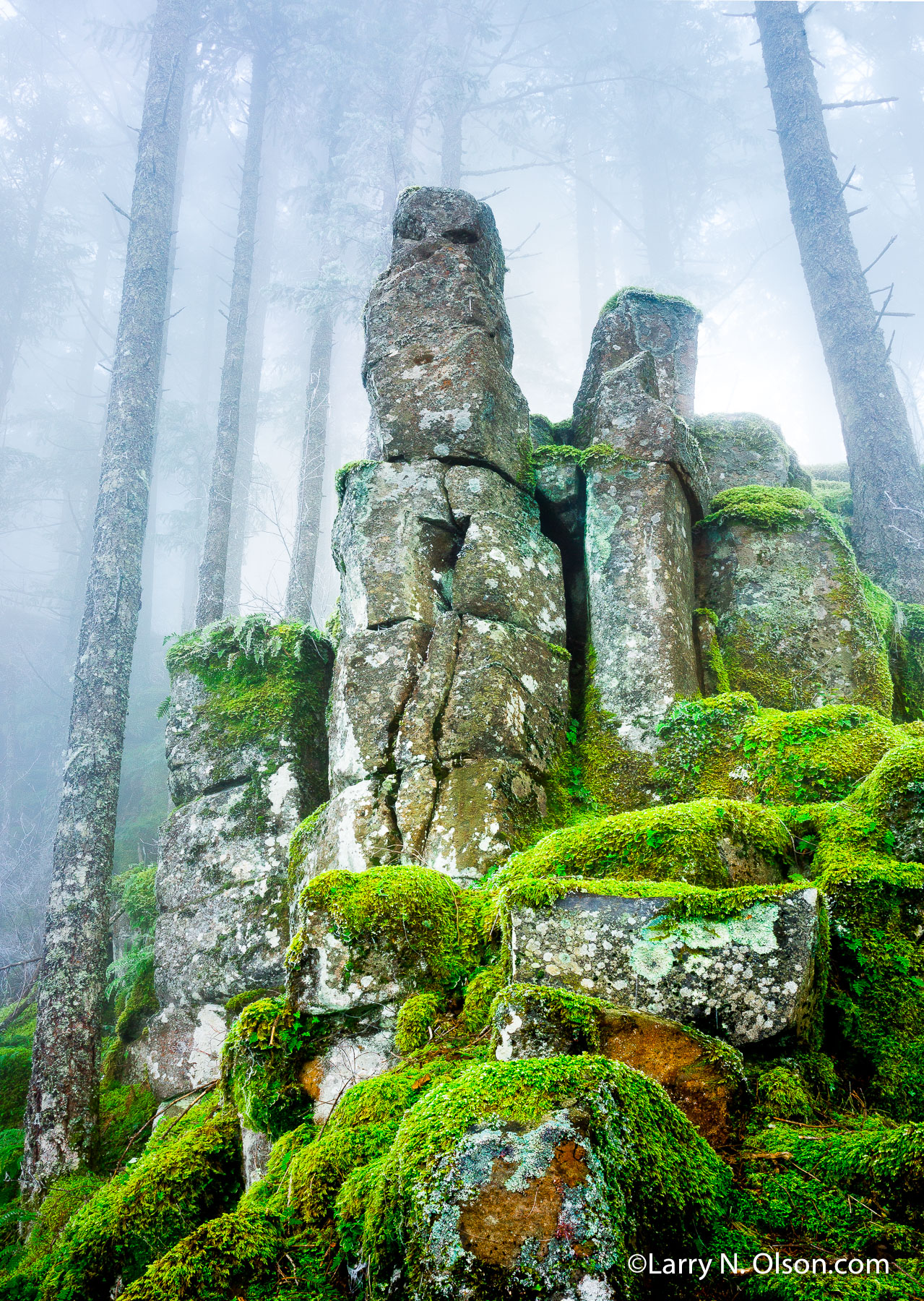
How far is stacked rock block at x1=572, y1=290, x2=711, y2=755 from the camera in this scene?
18.5 feet

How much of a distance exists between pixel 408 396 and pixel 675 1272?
6.24m

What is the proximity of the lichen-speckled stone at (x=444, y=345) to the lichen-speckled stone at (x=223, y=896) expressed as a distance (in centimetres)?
353

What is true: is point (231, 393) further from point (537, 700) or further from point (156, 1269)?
point (156, 1269)

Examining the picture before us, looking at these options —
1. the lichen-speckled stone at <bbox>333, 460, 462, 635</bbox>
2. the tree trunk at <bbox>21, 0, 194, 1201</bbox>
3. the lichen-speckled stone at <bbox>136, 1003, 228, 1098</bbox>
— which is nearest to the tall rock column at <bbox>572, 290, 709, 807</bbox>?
the lichen-speckled stone at <bbox>333, 460, 462, 635</bbox>

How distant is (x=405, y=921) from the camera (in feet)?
11.0

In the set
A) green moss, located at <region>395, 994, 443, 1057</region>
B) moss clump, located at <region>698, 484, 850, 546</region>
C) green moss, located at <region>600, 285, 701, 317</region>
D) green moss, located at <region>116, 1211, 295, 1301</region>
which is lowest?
green moss, located at <region>116, 1211, 295, 1301</region>

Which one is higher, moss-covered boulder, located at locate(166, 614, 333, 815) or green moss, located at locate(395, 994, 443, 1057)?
moss-covered boulder, located at locate(166, 614, 333, 815)

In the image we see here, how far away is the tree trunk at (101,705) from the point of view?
21.3 feet

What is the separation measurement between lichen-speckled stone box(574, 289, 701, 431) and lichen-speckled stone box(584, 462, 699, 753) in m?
0.97

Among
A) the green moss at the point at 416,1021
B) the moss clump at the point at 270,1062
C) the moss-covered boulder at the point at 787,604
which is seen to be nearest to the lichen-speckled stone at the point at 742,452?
the moss-covered boulder at the point at 787,604

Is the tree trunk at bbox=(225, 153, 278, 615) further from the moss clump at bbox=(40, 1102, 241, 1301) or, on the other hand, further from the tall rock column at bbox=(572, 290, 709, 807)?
the moss clump at bbox=(40, 1102, 241, 1301)

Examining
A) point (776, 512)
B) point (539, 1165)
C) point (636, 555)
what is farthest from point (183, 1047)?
point (776, 512)

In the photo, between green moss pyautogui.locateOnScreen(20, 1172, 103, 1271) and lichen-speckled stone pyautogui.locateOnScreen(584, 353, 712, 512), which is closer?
green moss pyautogui.locateOnScreen(20, 1172, 103, 1271)

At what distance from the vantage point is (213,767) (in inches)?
273
